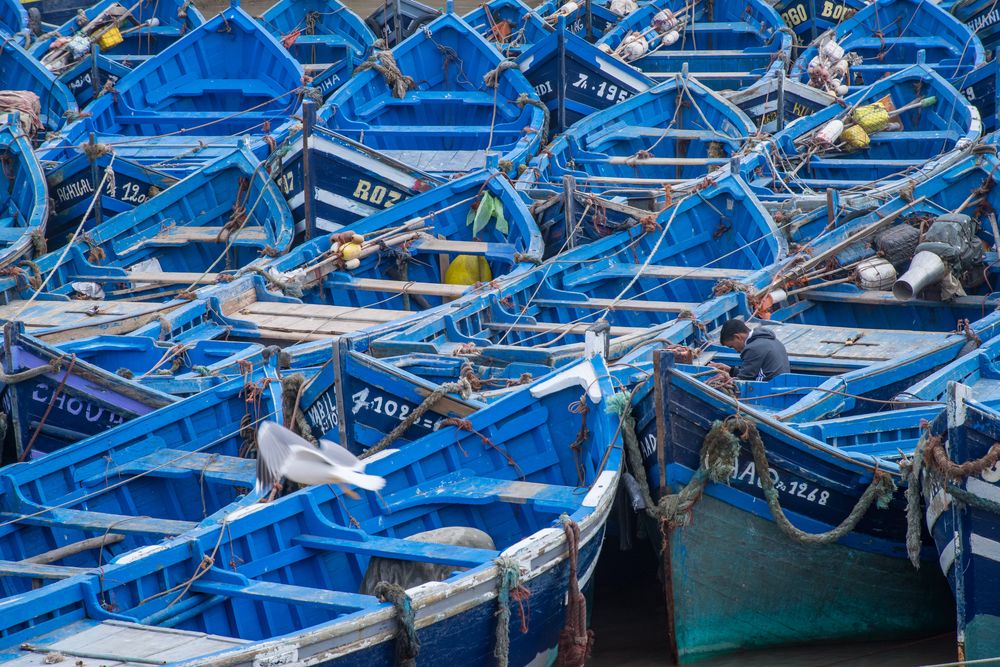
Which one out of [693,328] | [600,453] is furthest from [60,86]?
[600,453]

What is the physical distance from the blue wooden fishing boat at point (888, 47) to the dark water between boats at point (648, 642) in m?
9.27

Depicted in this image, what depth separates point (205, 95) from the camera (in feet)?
67.3

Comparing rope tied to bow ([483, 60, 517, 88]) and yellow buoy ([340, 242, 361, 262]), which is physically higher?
rope tied to bow ([483, 60, 517, 88])

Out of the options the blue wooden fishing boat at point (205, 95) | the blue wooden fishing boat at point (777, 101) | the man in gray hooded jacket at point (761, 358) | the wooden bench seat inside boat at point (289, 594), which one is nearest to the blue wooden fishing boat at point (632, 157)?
the blue wooden fishing boat at point (777, 101)

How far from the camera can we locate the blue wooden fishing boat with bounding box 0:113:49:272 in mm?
15227

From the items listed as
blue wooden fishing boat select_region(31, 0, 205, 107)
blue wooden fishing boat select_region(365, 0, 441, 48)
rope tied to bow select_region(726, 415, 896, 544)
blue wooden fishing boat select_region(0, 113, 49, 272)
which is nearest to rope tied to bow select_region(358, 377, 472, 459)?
rope tied to bow select_region(726, 415, 896, 544)

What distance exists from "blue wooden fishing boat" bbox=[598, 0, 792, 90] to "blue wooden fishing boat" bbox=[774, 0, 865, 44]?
3.24 feet

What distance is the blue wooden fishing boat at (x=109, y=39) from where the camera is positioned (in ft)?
72.2

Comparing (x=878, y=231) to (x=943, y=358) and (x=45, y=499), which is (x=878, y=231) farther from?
(x=45, y=499)

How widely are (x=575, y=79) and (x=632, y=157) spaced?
1936 mm

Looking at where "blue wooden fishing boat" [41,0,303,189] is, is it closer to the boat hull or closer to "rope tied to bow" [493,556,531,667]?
the boat hull

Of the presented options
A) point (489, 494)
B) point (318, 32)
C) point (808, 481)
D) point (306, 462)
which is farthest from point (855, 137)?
point (306, 462)

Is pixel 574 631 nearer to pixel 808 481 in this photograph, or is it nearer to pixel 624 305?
pixel 808 481

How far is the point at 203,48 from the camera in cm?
2050
